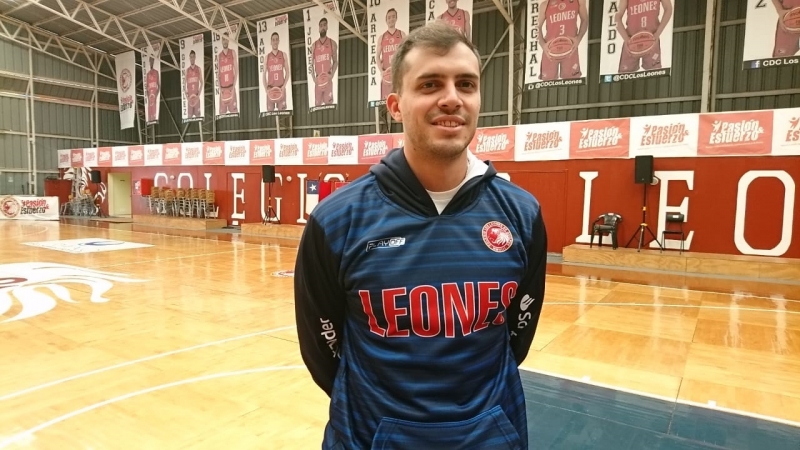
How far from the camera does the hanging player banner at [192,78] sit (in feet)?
68.0

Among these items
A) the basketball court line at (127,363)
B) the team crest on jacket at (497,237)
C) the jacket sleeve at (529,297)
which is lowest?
the basketball court line at (127,363)

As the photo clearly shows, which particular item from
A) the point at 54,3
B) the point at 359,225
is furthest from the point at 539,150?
the point at 54,3

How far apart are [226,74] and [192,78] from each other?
232 centimetres

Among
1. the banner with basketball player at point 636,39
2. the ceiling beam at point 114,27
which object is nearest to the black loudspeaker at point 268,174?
the ceiling beam at point 114,27

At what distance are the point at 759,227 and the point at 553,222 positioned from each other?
406cm

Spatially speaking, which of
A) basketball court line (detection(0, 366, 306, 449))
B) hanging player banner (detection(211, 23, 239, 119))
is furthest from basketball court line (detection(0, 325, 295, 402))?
hanging player banner (detection(211, 23, 239, 119))

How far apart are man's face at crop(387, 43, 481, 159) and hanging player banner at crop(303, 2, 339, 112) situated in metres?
15.7

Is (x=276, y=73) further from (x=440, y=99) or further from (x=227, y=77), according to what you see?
(x=440, y=99)

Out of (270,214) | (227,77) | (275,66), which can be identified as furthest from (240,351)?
(227,77)

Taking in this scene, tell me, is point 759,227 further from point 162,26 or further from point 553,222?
point 162,26

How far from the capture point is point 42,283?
7.90m

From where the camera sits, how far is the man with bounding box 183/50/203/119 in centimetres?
2075

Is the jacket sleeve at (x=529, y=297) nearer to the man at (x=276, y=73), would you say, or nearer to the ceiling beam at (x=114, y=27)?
the man at (x=276, y=73)

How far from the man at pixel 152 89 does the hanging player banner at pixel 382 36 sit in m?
12.4
